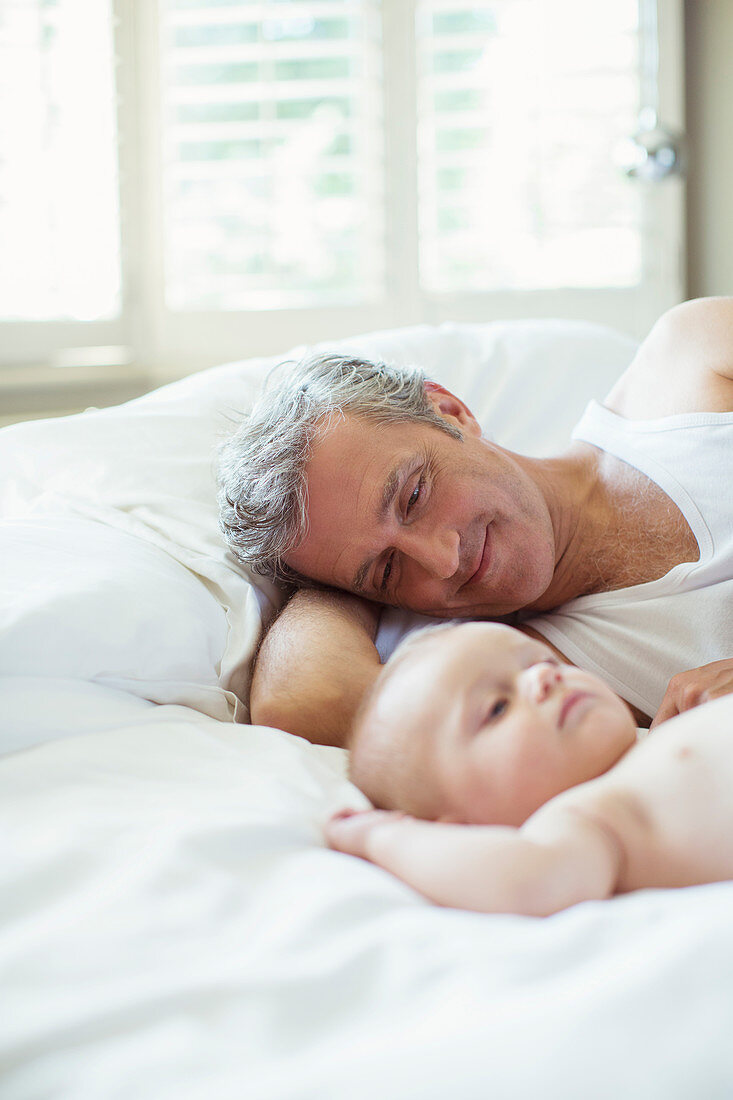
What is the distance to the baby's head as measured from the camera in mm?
811

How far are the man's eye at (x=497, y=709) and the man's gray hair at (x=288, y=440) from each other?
1.81 feet

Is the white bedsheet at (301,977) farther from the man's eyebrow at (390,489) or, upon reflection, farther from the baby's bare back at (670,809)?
the man's eyebrow at (390,489)

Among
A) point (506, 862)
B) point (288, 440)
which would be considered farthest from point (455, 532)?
point (506, 862)

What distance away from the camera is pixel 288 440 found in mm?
1349

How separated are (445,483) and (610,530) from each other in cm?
30

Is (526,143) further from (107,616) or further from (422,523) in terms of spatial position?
(107,616)

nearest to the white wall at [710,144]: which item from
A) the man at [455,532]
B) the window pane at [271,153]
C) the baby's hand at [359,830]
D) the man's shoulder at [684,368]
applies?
the window pane at [271,153]

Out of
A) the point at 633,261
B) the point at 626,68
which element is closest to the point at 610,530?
the point at 633,261

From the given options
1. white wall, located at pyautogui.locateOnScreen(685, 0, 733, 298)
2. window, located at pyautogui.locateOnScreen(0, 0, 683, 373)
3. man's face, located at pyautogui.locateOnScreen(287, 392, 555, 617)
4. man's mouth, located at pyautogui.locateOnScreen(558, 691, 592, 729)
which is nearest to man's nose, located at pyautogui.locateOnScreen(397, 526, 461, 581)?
man's face, located at pyautogui.locateOnScreen(287, 392, 555, 617)

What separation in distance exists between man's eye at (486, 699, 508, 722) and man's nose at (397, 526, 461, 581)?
45 cm

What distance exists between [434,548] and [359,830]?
56 centimetres

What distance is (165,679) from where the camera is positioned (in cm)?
115

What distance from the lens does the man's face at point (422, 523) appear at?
1.30 metres

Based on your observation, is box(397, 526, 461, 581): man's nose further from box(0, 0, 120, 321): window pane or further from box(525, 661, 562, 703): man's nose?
box(0, 0, 120, 321): window pane
